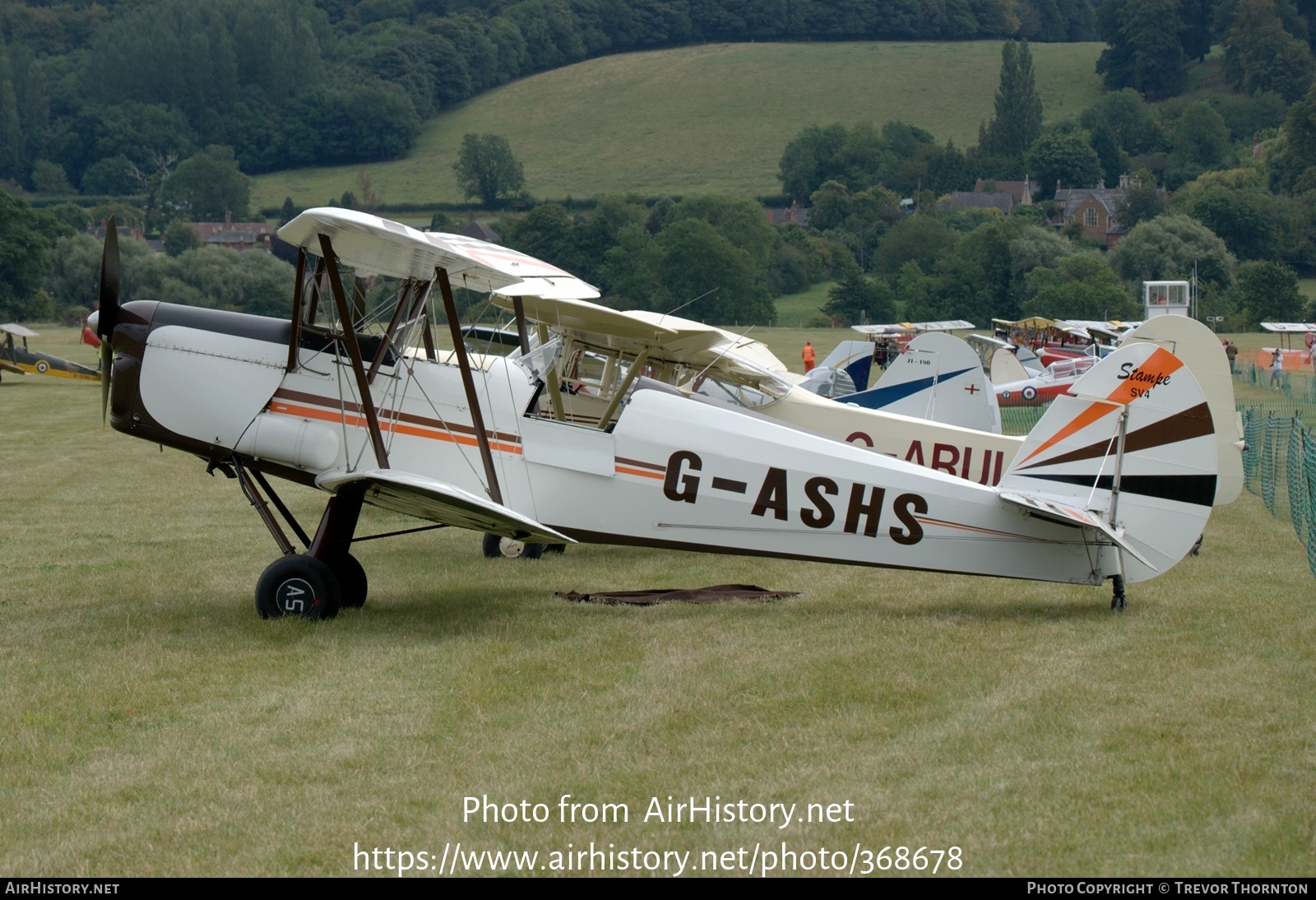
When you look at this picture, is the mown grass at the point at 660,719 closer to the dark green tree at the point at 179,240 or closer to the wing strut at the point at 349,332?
the wing strut at the point at 349,332

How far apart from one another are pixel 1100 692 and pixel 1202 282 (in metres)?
78.9

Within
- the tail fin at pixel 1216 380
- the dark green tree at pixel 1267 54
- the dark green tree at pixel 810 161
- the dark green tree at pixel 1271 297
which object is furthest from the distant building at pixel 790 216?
the tail fin at pixel 1216 380

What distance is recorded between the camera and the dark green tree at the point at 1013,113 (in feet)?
452

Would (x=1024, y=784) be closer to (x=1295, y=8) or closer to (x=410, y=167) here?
(x=410, y=167)

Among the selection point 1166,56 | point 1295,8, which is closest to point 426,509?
point 1166,56

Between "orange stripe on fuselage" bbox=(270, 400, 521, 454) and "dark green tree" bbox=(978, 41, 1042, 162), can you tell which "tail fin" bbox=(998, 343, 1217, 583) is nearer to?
"orange stripe on fuselage" bbox=(270, 400, 521, 454)

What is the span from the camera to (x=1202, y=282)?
258 ft

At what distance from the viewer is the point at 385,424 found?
827 cm

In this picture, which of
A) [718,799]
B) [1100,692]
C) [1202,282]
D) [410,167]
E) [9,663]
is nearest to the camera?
[718,799]

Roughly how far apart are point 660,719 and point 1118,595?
3359 millimetres

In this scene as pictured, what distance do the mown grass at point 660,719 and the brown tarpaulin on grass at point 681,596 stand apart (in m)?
0.16

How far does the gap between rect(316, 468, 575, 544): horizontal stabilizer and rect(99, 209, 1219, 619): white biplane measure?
→ 0.10 ft

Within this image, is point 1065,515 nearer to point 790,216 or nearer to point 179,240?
point 179,240

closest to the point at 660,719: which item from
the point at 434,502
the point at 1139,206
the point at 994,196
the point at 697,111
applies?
the point at 434,502
